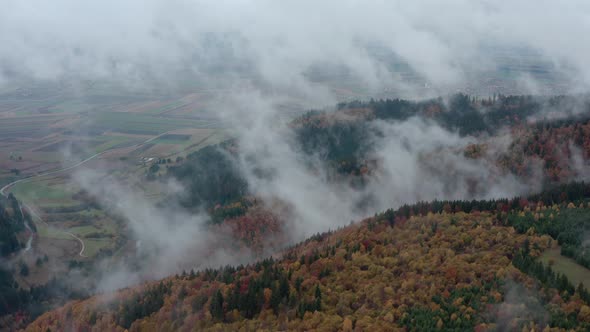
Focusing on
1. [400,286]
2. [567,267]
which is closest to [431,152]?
[567,267]

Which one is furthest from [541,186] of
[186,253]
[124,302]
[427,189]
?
[124,302]

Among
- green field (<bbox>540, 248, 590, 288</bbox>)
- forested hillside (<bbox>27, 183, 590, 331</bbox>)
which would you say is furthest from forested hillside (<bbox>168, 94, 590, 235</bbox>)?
green field (<bbox>540, 248, 590, 288</bbox>)

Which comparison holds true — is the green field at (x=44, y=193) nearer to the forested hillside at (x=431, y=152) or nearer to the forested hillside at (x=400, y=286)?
the forested hillside at (x=431, y=152)

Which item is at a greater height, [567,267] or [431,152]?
[431,152]

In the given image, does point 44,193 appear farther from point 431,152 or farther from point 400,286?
point 431,152

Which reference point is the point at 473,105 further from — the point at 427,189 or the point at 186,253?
the point at 186,253

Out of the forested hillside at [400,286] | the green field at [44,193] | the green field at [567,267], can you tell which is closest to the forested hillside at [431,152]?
the green field at [44,193]
